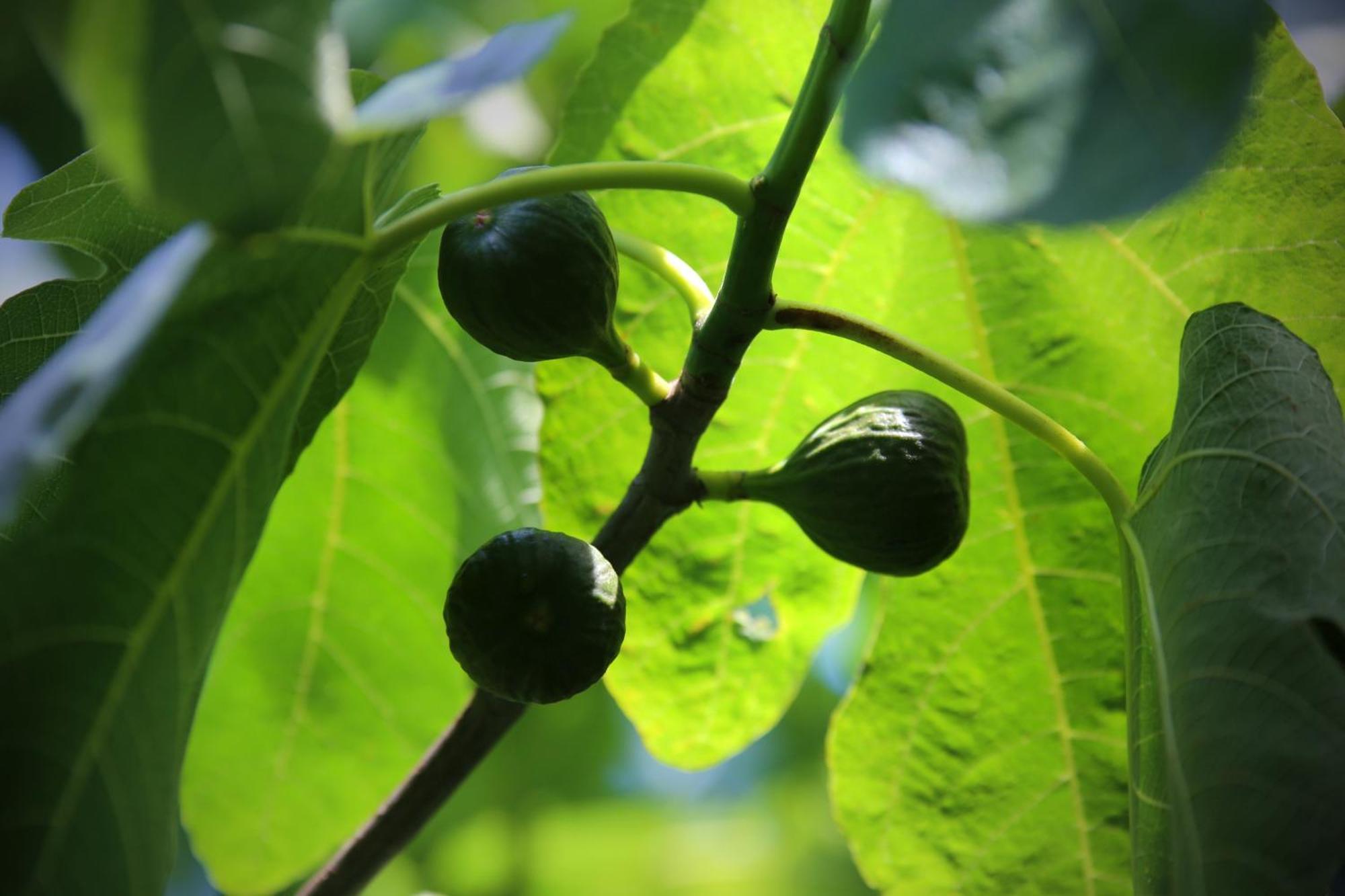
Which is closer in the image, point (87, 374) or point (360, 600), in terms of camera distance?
point (87, 374)

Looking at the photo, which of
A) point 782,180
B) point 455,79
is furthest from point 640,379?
point 455,79

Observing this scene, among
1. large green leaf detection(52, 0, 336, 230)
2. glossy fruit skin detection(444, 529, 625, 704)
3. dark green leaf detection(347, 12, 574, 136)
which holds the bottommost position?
glossy fruit skin detection(444, 529, 625, 704)

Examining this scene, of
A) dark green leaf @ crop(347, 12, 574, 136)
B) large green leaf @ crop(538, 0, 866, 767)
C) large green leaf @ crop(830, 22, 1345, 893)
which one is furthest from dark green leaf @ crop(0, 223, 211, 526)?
large green leaf @ crop(830, 22, 1345, 893)

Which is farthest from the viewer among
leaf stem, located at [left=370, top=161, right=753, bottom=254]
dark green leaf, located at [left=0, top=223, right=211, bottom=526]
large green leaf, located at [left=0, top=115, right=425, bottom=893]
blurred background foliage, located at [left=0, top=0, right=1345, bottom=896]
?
blurred background foliage, located at [left=0, top=0, right=1345, bottom=896]

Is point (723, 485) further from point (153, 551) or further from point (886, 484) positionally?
point (153, 551)

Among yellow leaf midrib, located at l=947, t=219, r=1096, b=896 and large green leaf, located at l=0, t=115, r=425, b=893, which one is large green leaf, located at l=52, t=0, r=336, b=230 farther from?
yellow leaf midrib, located at l=947, t=219, r=1096, b=896

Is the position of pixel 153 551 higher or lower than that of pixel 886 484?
higher

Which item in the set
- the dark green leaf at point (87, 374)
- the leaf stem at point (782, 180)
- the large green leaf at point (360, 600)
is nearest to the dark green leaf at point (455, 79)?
the dark green leaf at point (87, 374)
